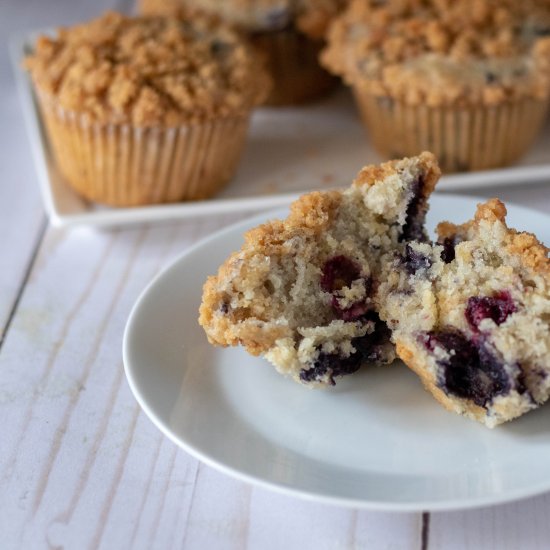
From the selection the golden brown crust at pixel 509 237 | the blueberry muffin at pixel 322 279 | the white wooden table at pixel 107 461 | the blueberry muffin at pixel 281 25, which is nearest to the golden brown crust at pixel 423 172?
the blueberry muffin at pixel 322 279

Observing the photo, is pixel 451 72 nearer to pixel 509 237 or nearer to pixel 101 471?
pixel 509 237

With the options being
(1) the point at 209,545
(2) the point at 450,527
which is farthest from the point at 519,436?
(1) the point at 209,545

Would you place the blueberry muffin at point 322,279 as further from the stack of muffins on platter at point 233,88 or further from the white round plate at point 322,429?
the stack of muffins on platter at point 233,88

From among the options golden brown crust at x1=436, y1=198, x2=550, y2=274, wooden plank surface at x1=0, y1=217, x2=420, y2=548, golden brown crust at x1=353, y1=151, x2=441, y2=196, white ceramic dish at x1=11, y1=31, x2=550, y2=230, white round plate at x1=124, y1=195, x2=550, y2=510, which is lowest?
white ceramic dish at x1=11, y1=31, x2=550, y2=230

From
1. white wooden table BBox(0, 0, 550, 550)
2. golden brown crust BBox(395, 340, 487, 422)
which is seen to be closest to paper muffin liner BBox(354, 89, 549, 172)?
white wooden table BBox(0, 0, 550, 550)

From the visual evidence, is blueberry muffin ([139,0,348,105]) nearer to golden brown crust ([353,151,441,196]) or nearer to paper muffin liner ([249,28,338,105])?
paper muffin liner ([249,28,338,105])

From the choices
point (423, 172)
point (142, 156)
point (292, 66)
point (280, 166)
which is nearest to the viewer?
point (423, 172)

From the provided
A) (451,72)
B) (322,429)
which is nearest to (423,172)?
(322,429)
